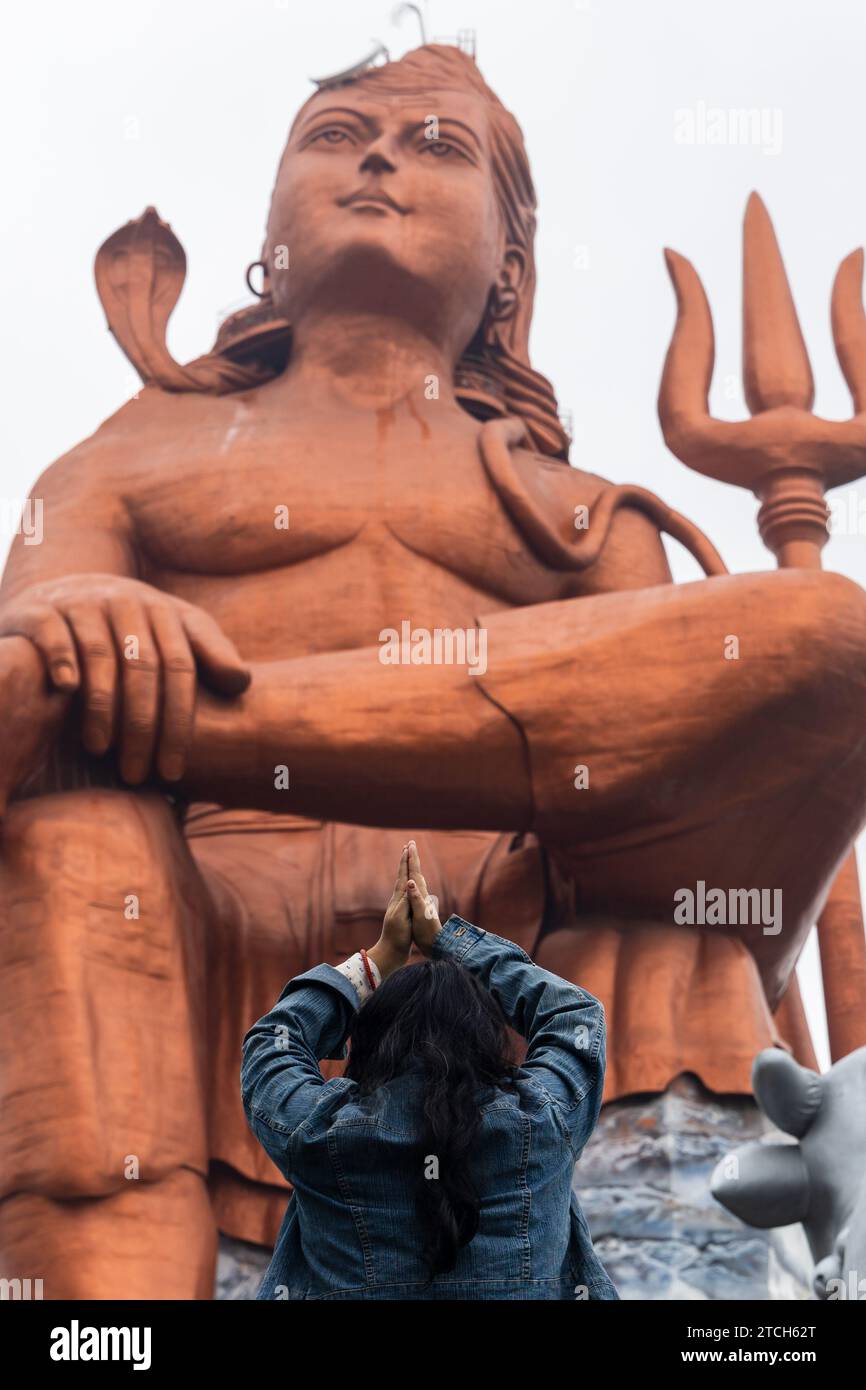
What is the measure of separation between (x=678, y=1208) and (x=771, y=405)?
3.56 meters

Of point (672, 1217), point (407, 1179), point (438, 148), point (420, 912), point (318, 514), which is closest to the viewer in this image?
point (407, 1179)

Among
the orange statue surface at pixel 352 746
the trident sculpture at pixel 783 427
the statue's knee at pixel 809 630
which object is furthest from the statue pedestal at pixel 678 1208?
the trident sculpture at pixel 783 427

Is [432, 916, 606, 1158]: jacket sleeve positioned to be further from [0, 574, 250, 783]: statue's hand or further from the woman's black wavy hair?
[0, 574, 250, 783]: statue's hand

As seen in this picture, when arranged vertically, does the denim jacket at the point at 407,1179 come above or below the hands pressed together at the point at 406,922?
below

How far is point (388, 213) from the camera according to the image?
9.19 metres

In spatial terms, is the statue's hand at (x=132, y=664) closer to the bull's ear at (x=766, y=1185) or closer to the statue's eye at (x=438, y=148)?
the bull's ear at (x=766, y=1185)

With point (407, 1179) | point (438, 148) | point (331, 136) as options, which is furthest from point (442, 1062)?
point (331, 136)

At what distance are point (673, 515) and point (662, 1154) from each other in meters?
3.06

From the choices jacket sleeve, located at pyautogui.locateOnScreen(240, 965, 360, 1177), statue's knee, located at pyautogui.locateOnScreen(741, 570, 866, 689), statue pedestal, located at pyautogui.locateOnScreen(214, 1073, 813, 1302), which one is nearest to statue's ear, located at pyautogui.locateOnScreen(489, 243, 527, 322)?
statue's knee, located at pyautogui.locateOnScreen(741, 570, 866, 689)

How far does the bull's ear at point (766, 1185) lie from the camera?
5.19 m

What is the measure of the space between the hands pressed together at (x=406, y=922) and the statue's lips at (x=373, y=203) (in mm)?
5987

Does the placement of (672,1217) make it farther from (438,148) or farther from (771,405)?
(438,148)

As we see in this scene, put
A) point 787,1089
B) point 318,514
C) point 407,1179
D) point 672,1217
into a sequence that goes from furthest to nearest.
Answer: point 318,514 < point 672,1217 < point 787,1089 < point 407,1179
